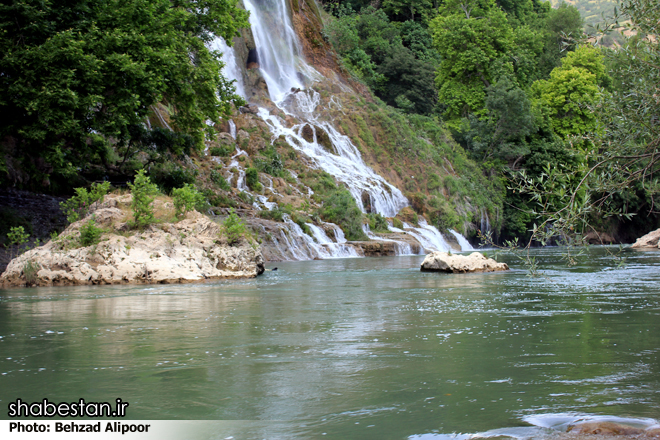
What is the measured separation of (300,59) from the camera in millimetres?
47000

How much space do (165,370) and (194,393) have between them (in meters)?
0.80

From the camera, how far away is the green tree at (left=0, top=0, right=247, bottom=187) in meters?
15.6

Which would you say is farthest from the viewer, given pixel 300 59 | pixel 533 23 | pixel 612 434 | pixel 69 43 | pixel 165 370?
pixel 533 23

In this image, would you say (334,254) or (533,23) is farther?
(533,23)

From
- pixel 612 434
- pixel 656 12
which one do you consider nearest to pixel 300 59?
pixel 656 12

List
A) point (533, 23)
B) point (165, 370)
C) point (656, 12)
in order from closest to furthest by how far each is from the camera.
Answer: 1. point (165, 370)
2. point (656, 12)
3. point (533, 23)

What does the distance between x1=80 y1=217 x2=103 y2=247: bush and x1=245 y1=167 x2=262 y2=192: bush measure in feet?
52.7

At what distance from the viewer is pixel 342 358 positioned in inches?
221

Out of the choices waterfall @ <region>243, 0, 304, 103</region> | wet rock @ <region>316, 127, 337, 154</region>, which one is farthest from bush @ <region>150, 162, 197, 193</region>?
waterfall @ <region>243, 0, 304, 103</region>

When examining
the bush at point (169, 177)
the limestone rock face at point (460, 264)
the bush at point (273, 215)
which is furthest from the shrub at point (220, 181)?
the limestone rock face at point (460, 264)

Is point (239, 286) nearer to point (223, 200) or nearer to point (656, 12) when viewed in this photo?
point (656, 12)

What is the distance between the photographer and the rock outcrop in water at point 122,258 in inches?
517

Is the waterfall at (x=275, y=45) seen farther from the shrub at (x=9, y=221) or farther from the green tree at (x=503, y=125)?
the shrub at (x=9, y=221)

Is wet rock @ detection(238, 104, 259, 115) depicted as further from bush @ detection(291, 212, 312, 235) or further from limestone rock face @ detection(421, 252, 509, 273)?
limestone rock face @ detection(421, 252, 509, 273)
